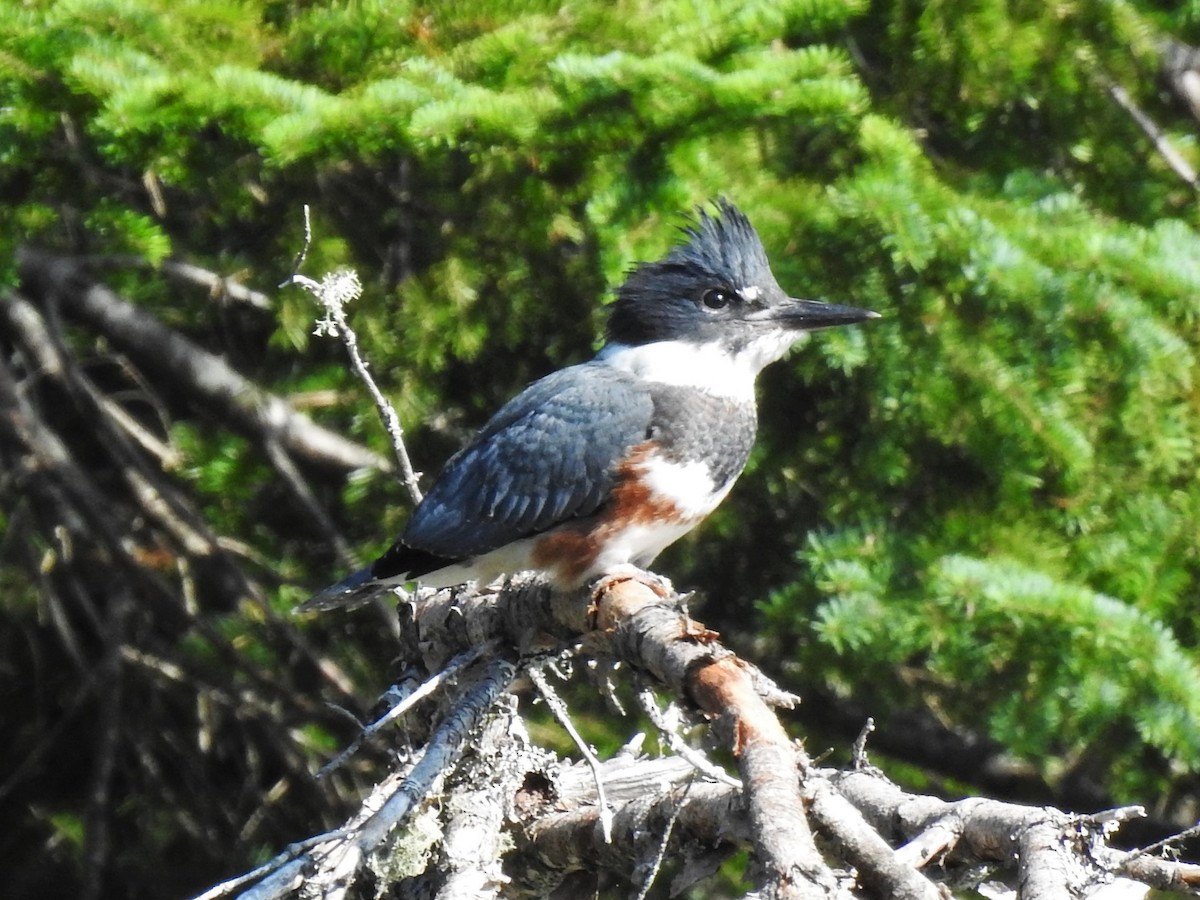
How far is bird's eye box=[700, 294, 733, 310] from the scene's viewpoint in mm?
2955

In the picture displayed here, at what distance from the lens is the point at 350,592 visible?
2801 mm

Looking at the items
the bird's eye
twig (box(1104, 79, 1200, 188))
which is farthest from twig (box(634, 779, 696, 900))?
twig (box(1104, 79, 1200, 188))

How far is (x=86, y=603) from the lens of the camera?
369 cm

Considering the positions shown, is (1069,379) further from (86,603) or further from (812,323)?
(86,603)

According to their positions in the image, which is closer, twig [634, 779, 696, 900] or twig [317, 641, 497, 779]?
twig [634, 779, 696, 900]

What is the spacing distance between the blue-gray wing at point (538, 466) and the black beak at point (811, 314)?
30cm

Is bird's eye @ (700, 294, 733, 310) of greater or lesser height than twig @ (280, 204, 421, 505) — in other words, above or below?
below

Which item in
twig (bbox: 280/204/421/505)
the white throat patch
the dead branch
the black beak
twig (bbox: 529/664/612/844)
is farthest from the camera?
the dead branch

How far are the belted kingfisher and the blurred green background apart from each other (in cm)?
11

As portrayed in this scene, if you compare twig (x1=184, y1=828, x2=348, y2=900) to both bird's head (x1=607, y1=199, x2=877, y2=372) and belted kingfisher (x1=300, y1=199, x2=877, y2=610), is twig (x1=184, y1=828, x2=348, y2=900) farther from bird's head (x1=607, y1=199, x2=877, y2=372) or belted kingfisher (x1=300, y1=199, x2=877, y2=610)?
bird's head (x1=607, y1=199, x2=877, y2=372)

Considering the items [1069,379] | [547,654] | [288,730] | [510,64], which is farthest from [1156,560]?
[288,730]

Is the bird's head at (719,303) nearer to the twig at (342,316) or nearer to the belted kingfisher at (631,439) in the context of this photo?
the belted kingfisher at (631,439)

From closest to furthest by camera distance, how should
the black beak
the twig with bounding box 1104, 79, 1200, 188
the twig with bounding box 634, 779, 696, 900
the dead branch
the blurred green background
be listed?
the twig with bounding box 634, 779, 696, 900 < the blurred green background < the black beak < the twig with bounding box 1104, 79, 1200, 188 < the dead branch

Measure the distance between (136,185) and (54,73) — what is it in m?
0.50
